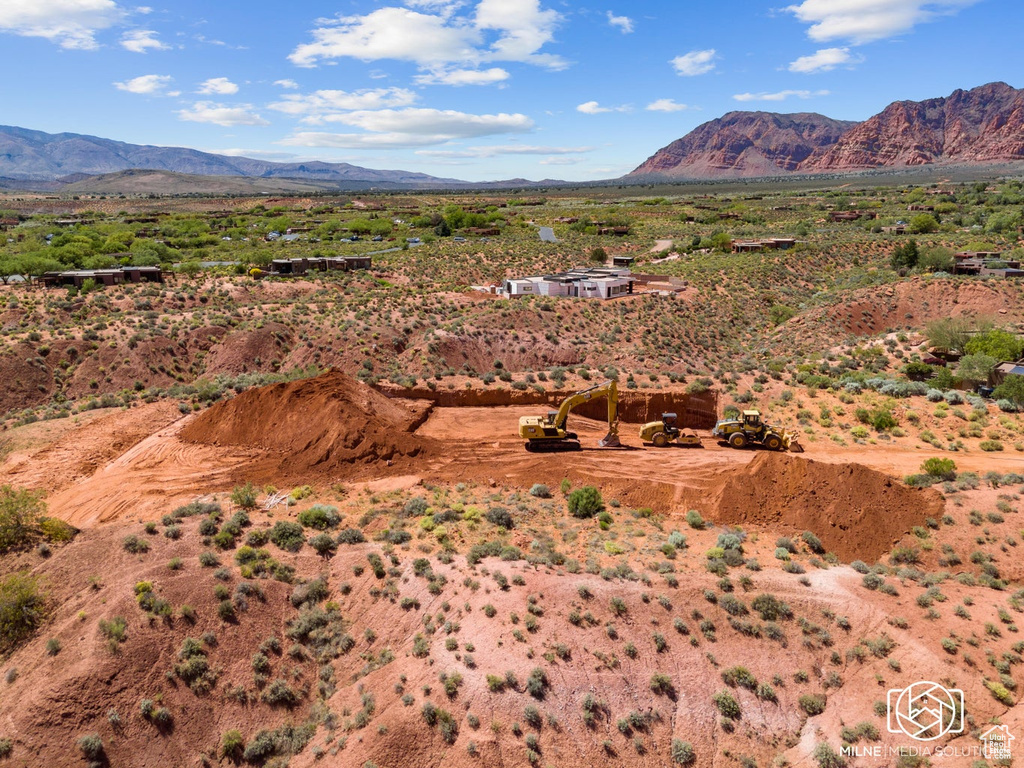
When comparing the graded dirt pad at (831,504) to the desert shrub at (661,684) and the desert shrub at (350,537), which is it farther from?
the desert shrub at (350,537)

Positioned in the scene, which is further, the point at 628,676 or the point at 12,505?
the point at 12,505

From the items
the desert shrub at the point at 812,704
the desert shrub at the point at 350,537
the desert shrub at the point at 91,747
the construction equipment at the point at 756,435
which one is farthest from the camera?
the construction equipment at the point at 756,435

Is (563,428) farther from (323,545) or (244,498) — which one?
(244,498)

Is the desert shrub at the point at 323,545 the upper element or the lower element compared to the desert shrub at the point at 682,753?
upper

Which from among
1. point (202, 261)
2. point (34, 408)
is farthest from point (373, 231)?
point (34, 408)

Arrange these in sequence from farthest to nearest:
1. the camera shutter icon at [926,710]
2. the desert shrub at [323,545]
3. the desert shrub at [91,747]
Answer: the desert shrub at [323,545], the camera shutter icon at [926,710], the desert shrub at [91,747]

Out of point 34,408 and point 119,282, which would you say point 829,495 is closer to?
point 34,408

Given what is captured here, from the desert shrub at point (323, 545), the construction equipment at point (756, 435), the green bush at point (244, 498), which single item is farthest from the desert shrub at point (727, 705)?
the green bush at point (244, 498)
